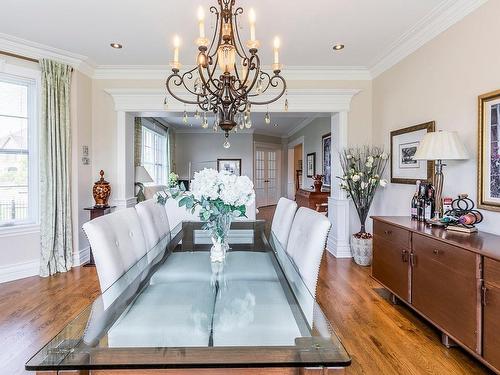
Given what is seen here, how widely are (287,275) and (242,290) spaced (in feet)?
1.02

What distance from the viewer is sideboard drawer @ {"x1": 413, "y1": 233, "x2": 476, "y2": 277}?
185 centimetres

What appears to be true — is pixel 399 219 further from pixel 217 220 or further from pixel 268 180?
pixel 268 180

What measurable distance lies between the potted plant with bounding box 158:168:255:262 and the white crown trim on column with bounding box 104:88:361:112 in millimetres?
2766

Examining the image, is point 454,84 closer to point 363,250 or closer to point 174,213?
point 363,250

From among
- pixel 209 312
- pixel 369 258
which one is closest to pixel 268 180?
pixel 369 258

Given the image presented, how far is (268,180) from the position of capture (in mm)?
10508

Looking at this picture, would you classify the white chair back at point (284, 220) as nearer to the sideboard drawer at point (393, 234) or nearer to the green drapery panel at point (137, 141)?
the sideboard drawer at point (393, 234)

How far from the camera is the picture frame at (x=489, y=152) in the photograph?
2.21 metres

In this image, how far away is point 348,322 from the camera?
2500 mm

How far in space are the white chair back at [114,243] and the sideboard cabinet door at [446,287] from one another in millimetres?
2056

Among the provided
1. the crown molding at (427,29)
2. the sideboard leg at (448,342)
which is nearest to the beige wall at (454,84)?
the crown molding at (427,29)

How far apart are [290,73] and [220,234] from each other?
3118 mm

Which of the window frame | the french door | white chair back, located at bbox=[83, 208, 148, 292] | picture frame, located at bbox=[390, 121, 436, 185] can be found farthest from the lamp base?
the french door

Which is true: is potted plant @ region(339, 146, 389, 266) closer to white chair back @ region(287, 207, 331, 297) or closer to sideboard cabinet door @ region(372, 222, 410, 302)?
sideboard cabinet door @ region(372, 222, 410, 302)
